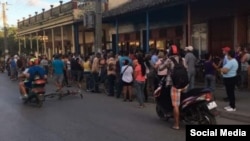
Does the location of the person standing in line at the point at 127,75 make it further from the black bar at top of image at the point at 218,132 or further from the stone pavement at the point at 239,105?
the black bar at top of image at the point at 218,132

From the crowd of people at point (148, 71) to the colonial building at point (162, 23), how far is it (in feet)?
8.25

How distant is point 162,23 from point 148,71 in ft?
34.2

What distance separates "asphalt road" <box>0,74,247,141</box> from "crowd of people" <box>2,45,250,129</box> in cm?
75

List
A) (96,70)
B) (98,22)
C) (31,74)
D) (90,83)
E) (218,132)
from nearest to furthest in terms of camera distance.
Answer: (218,132), (31,74), (96,70), (90,83), (98,22)

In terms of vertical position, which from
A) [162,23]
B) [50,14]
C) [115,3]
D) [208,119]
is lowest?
[208,119]

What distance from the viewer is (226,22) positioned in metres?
19.6

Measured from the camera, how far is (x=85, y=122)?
11242mm

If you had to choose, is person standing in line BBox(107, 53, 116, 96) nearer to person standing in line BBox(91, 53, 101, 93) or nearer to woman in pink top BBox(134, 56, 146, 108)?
person standing in line BBox(91, 53, 101, 93)

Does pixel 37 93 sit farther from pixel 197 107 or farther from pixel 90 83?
pixel 197 107

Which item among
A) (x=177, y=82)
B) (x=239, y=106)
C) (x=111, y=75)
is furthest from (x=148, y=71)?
(x=177, y=82)

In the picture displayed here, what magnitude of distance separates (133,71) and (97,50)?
8.24 meters

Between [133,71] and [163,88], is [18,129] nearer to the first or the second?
[163,88]

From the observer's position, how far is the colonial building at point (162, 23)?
1880cm

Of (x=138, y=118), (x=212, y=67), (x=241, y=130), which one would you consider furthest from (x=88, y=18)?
(x=241, y=130)
